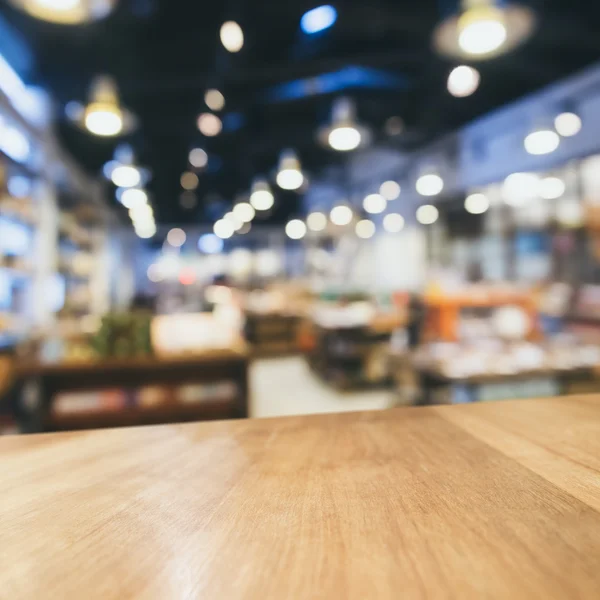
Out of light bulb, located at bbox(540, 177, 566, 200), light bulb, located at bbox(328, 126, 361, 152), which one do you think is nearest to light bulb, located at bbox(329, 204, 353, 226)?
light bulb, located at bbox(540, 177, 566, 200)

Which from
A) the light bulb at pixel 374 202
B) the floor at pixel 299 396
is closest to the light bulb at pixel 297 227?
the light bulb at pixel 374 202

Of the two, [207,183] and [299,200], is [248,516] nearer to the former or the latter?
[207,183]

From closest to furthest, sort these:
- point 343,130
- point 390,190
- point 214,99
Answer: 1. point 343,130
2. point 214,99
3. point 390,190

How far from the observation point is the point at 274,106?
25.8 feet

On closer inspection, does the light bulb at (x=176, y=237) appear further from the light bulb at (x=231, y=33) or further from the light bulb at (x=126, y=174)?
the light bulb at (x=231, y=33)

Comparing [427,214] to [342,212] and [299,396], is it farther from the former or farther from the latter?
[299,396]

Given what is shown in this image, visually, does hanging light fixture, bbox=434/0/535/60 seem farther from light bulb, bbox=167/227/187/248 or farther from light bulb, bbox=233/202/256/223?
light bulb, bbox=167/227/187/248

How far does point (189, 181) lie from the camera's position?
13125 millimetres

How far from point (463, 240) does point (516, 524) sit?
1003 centimetres

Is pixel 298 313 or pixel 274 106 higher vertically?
pixel 274 106

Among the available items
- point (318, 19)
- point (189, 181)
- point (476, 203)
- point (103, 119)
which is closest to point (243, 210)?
point (189, 181)

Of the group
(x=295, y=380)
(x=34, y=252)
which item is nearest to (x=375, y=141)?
(x=295, y=380)

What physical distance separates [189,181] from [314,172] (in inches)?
151

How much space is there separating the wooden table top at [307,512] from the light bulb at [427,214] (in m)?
10.1
